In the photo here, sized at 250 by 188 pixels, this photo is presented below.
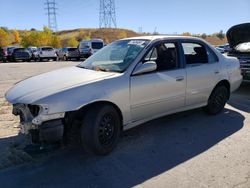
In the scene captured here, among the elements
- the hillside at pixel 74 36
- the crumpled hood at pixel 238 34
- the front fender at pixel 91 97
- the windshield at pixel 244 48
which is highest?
the hillside at pixel 74 36

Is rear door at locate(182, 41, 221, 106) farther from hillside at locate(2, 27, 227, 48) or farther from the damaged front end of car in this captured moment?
hillside at locate(2, 27, 227, 48)

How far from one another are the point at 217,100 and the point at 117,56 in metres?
2.38

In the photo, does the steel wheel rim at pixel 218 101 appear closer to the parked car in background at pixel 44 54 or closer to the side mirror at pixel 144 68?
the side mirror at pixel 144 68

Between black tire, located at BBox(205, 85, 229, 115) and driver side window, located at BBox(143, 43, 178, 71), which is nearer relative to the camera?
driver side window, located at BBox(143, 43, 178, 71)

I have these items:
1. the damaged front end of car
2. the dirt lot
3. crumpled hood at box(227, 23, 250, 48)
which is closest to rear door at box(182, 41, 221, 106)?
the dirt lot

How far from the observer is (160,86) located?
16.4 ft

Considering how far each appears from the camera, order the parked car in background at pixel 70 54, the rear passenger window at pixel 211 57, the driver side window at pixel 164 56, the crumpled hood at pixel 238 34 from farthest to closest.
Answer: the parked car in background at pixel 70 54, the crumpled hood at pixel 238 34, the rear passenger window at pixel 211 57, the driver side window at pixel 164 56

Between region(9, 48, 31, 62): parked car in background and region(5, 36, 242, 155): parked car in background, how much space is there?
2557 centimetres

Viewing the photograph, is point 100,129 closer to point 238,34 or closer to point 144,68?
point 144,68

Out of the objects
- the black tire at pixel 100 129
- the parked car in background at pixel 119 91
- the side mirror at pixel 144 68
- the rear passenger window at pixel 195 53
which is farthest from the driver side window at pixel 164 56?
the black tire at pixel 100 129

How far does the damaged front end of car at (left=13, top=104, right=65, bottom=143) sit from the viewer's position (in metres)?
3.87

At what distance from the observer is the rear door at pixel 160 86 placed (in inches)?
186

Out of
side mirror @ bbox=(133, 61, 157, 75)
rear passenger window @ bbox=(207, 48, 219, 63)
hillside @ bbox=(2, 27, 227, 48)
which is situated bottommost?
side mirror @ bbox=(133, 61, 157, 75)

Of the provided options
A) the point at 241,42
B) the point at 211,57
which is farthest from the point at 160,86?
the point at 241,42
